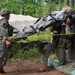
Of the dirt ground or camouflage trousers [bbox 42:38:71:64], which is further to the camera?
the dirt ground

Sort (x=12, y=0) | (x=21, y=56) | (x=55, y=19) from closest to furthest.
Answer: (x=55, y=19), (x=21, y=56), (x=12, y=0)

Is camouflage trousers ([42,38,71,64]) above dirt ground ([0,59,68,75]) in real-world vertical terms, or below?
above

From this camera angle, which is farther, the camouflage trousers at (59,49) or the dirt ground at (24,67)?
the dirt ground at (24,67)

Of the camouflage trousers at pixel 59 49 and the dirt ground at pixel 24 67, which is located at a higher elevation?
the camouflage trousers at pixel 59 49

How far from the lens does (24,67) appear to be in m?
9.76

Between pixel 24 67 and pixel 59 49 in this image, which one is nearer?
pixel 59 49

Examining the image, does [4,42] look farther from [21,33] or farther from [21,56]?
[21,56]

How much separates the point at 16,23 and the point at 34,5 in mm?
11425

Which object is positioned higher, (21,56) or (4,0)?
(4,0)

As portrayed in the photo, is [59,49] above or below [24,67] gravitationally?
above

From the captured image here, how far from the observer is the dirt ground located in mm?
8719

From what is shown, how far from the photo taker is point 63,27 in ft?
28.1

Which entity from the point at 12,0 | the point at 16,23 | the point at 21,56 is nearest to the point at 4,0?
the point at 12,0

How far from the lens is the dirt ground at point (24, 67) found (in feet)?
28.6
